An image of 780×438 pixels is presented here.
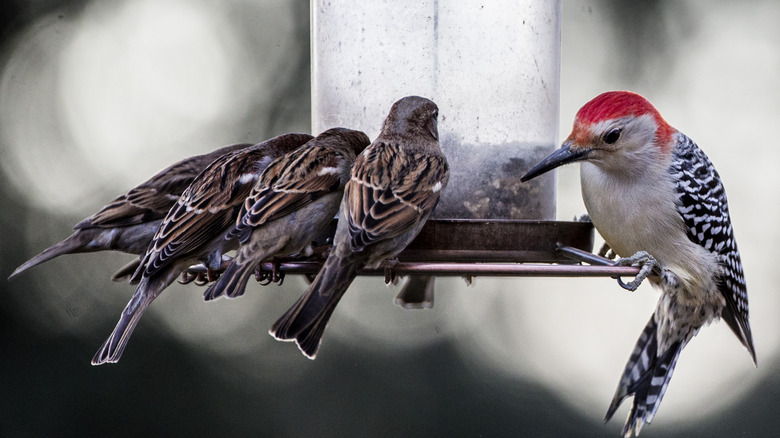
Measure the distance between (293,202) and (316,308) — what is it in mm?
695

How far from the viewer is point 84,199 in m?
10.6

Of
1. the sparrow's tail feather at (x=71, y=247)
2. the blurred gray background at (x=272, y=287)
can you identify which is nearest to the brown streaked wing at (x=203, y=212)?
A: the sparrow's tail feather at (x=71, y=247)

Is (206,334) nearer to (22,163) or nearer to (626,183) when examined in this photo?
(22,163)

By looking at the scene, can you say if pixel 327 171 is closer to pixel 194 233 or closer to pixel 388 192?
pixel 388 192

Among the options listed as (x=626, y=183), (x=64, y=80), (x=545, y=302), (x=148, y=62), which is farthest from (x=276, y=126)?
(x=626, y=183)

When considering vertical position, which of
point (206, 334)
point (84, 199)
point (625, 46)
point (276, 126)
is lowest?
point (206, 334)

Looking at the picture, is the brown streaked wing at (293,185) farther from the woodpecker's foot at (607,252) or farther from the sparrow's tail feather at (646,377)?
the sparrow's tail feather at (646,377)

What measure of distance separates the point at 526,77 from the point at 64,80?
633cm

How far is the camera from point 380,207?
16.6ft

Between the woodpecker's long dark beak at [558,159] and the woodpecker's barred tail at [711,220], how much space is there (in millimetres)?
647

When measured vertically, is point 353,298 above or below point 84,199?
below

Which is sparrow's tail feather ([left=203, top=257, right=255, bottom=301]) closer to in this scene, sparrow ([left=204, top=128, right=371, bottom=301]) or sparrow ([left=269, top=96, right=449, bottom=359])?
sparrow ([left=204, top=128, right=371, bottom=301])

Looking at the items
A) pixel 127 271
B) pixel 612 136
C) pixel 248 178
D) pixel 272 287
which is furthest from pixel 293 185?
pixel 272 287

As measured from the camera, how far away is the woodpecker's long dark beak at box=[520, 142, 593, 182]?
5.47m
